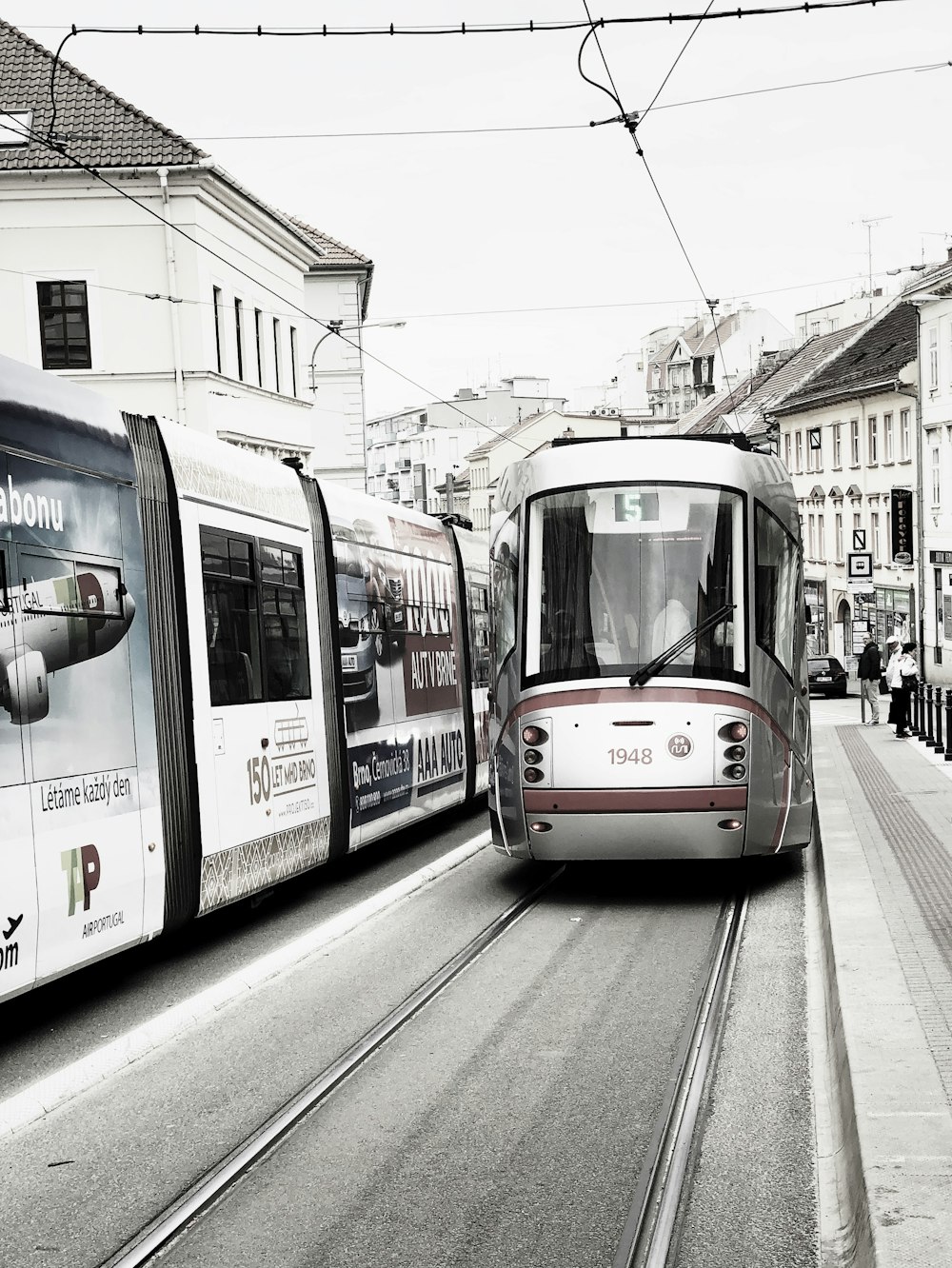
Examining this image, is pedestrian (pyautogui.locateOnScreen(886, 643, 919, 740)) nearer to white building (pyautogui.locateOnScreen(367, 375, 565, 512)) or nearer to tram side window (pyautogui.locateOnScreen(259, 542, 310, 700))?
tram side window (pyautogui.locateOnScreen(259, 542, 310, 700))

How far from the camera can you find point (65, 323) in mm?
33719

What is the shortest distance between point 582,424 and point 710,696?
102006 millimetres

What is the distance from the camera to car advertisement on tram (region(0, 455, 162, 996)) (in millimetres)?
7016

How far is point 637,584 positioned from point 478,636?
7124mm

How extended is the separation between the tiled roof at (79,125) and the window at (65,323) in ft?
7.71

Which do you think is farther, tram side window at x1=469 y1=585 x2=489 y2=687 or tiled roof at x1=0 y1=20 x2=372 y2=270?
tiled roof at x1=0 y1=20 x2=372 y2=270

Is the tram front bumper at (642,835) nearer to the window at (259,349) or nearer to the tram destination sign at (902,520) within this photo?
the window at (259,349)

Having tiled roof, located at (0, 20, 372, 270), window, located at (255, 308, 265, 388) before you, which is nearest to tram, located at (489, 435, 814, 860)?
tiled roof, located at (0, 20, 372, 270)

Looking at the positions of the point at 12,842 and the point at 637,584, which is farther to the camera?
the point at 637,584

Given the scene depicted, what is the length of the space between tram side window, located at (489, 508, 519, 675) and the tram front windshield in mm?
166

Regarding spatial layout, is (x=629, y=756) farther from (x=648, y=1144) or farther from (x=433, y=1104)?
(x=648, y=1144)

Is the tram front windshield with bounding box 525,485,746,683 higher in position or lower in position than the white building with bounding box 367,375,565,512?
lower

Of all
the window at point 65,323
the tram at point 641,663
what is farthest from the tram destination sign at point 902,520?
the tram at point 641,663

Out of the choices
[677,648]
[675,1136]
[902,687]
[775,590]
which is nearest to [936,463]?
[902,687]
